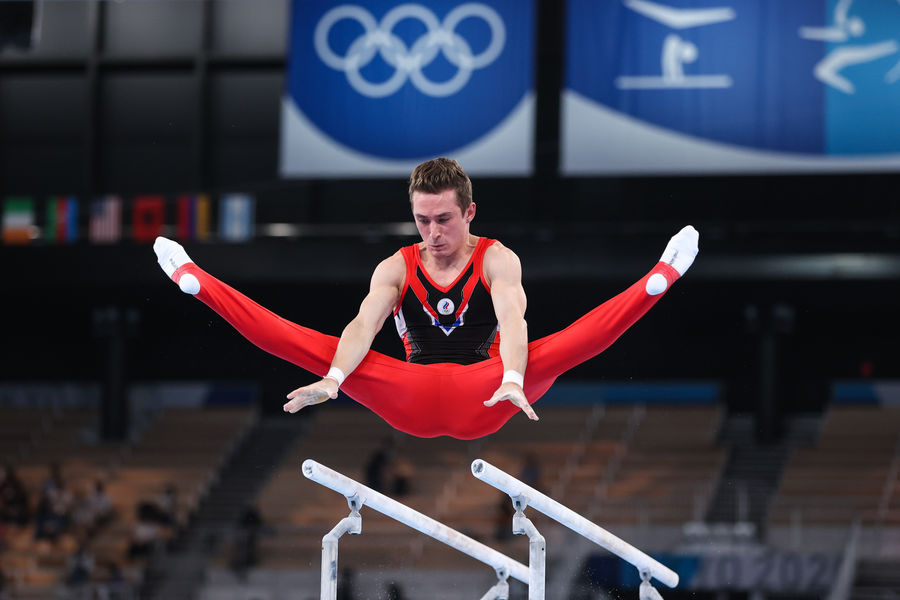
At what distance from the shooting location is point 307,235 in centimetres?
1562

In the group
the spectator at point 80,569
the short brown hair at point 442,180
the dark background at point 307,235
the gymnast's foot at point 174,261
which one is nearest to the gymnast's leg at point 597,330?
the short brown hair at point 442,180

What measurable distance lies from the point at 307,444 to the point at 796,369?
7318 mm

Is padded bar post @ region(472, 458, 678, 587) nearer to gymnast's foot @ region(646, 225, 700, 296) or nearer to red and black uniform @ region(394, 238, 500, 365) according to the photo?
red and black uniform @ region(394, 238, 500, 365)

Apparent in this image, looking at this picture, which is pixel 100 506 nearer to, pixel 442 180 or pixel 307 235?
pixel 307 235

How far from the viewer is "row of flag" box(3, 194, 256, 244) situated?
1489 cm

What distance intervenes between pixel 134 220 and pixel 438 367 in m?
10.7

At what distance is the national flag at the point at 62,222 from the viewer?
15.3m

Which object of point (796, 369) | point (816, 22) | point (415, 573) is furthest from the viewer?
point (796, 369)

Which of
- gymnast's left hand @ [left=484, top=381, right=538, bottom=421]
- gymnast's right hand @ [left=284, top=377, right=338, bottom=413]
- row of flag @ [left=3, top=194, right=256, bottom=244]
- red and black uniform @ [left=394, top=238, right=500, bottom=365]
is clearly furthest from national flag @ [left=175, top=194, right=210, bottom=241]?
gymnast's left hand @ [left=484, top=381, right=538, bottom=421]

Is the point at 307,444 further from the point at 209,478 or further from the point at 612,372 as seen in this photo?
the point at 612,372

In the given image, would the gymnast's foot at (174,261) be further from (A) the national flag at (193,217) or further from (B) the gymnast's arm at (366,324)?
(A) the national flag at (193,217)

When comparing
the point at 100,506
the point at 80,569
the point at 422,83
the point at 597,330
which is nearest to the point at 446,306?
the point at 597,330

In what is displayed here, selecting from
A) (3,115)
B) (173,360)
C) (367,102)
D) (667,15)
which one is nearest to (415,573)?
(367,102)

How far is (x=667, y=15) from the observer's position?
12711mm
